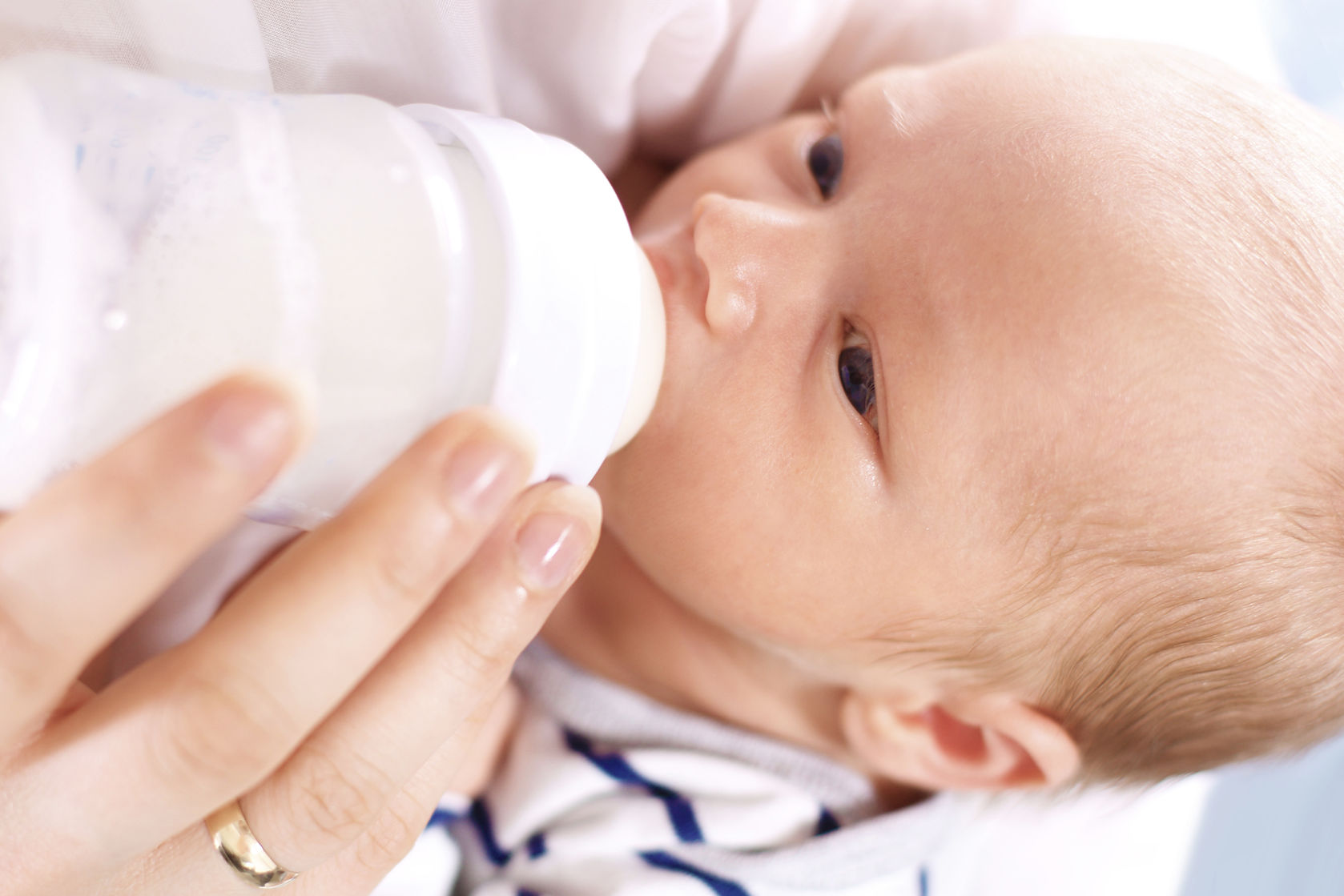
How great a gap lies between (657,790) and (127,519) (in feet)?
2.98

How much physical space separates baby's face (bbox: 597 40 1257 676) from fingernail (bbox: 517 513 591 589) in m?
0.28

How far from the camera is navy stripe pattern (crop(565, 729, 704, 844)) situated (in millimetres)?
1210

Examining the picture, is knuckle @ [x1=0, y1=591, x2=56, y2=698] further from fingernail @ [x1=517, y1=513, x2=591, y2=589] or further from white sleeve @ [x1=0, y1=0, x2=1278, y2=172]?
white sleeve @ [x1=0, y1=0, x2=1278, y2=172]

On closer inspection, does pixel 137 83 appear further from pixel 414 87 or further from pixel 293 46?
pixel 414 87

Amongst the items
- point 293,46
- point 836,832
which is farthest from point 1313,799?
point 293,46

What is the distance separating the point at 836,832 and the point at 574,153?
90 centimetres

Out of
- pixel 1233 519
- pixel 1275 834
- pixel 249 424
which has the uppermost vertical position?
pixel 249 424

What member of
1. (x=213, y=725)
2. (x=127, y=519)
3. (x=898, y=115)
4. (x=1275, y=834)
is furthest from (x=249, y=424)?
(x=1275, y=834)

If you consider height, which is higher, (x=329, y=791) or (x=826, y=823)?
(x=329, y=791)

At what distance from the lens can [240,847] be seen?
26.7 inches

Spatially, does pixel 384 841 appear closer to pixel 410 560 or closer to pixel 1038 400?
pixel 410 560

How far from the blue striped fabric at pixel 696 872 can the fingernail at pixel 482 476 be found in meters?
0.79

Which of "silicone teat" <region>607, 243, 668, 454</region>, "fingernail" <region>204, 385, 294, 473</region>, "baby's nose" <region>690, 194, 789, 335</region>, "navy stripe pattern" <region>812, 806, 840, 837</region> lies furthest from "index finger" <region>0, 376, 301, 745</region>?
"navy stripe pattern" <region>812, 806, 840, 837</region>

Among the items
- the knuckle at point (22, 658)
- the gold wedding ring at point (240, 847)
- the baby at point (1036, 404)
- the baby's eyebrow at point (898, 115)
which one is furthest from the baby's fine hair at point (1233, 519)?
the knuckle at point (22, 658)
